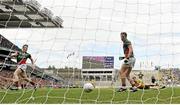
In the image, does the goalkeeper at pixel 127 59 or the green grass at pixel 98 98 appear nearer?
the green grass at pixel 98 98

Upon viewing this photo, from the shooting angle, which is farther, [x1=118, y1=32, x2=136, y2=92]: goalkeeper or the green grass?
[x1=118, y1=32, x2=136, y2=92]: goalkeeper

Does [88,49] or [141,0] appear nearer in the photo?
[141,0]

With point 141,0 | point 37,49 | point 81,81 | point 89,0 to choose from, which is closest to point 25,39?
point 37,49

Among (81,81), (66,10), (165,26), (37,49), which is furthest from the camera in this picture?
(81,81)

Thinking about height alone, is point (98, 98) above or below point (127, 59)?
below

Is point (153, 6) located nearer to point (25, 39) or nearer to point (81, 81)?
point (25, 39)

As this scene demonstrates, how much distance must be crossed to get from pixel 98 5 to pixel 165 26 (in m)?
1.49

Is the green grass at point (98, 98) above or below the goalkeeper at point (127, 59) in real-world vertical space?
below

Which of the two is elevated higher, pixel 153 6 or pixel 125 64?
pixel 153 6

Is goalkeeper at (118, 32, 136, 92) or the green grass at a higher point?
goalkeeper at (118, 32, 136, 92)

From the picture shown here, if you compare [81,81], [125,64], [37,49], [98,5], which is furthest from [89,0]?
[81,81]

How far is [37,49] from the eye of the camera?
11.1 m

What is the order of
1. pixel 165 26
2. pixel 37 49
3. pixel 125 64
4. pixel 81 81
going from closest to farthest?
pixel 165 26 → pixel 125 64 → pixel 37 49 → pixel 81 81

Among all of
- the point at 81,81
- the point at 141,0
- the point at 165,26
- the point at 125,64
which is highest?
the point at 141,0
